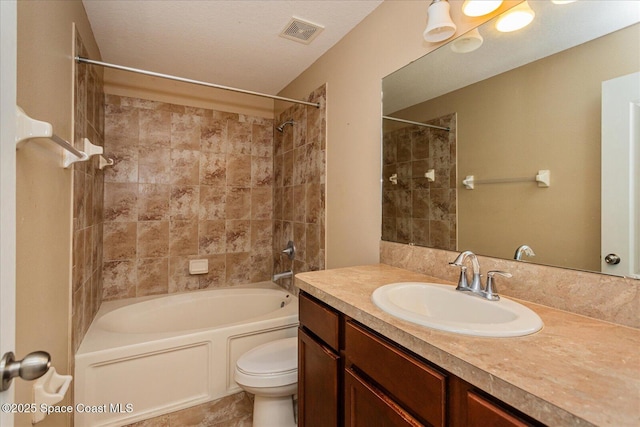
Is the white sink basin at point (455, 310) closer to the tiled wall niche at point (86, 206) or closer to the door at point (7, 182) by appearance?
→ the door at point (7, 182)

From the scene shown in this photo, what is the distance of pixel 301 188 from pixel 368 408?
5.87 feet

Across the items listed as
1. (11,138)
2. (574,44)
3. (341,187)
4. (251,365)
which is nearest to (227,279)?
(251,365)

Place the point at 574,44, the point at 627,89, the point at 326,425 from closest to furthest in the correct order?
the point at 627,89 < the point at 574,44 < the point at 326,425

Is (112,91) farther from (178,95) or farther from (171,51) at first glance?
(171,51)

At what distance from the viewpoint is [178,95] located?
262cm

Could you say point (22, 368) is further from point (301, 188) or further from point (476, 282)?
point (301, 188)

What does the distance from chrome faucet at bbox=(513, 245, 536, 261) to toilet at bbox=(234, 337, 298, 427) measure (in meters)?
1.18

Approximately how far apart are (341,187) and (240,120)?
60.6 inches

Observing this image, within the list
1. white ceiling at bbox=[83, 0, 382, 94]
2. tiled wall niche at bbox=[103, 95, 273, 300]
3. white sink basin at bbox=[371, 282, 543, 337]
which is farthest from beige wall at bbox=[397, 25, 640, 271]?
tiled wall niche at bbox=[103, 95, 273, 300]

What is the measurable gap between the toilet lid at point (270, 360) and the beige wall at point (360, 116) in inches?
24.4

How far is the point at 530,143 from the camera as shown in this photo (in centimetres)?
98

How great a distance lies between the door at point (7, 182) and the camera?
48cm

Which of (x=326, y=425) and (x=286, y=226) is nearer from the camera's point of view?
(x=326, y=425)

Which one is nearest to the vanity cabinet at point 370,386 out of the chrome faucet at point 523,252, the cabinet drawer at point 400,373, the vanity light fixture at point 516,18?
A: the cabinet drawer at point 400,373
